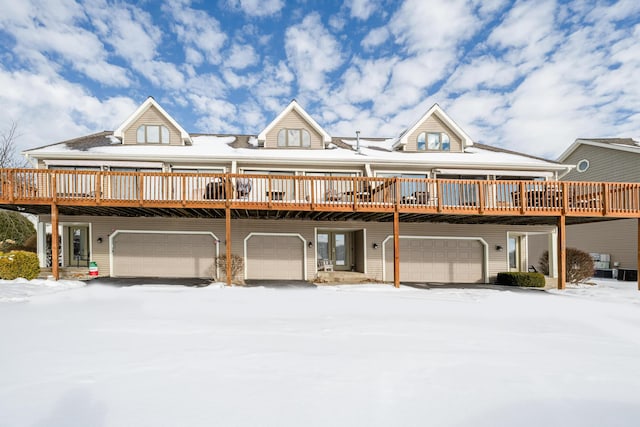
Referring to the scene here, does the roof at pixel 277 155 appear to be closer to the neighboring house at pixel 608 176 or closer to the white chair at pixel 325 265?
the white chair at pixel 325 265

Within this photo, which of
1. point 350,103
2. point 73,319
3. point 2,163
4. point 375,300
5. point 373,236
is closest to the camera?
point 73,319

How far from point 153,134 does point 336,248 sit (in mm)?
10866

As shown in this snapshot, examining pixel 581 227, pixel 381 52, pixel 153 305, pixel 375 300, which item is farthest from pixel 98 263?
pixel 581 227

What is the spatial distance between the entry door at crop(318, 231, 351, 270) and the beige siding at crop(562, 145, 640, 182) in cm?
1593

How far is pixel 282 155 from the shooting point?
1365 cm

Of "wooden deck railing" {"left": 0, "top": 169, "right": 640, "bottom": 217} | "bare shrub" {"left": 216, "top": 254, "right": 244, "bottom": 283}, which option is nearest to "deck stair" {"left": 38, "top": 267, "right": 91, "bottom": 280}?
Answer: "wooden deck railing" {"left": 0, "top": 169, "right": 640, "bottom": 217}

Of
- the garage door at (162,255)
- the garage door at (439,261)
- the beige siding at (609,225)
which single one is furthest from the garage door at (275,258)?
the beige siding at (609,225)

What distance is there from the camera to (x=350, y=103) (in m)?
29.8

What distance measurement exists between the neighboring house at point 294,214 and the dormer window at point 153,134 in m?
0.05

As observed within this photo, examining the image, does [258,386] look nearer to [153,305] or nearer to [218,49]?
[153,305]

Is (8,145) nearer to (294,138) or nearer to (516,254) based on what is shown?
(294,138)

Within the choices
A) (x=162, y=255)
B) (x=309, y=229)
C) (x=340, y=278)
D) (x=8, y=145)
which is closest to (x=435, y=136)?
(x=309, y=229)

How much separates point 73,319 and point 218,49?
19.7 meters

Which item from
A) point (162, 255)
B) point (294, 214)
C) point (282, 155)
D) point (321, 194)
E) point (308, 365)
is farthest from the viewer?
point (282, 155)
